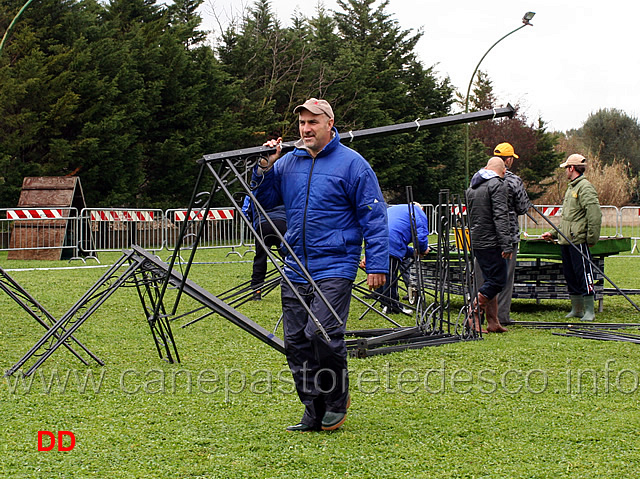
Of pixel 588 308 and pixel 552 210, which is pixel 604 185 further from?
pixel 588 308

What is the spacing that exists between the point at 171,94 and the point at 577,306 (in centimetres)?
2437

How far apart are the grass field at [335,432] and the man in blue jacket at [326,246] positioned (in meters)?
0.31

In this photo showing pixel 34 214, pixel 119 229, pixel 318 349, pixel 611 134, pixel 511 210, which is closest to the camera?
pixel 318 349

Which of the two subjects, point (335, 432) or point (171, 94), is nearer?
point (335, 432)

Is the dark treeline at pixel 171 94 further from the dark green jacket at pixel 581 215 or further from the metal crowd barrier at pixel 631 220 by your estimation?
the dark green jacket at pixel 581 215

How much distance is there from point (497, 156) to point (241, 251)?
1391 cm

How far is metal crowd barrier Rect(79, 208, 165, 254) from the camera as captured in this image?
65.3 ft

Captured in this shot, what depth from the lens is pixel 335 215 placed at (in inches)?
190

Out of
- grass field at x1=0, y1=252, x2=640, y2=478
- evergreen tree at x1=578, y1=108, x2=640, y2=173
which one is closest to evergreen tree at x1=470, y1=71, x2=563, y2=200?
evergreen tree at x1=578, y1=108, x2=640, y2=173

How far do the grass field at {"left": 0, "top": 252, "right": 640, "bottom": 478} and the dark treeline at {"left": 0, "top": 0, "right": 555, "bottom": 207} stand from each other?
19604 mm

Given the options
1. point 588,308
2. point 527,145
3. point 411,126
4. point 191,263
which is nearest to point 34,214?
point 588,308

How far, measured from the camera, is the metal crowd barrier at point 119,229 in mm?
19891

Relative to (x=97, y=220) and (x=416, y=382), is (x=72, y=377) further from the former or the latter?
(x=97, y=220)

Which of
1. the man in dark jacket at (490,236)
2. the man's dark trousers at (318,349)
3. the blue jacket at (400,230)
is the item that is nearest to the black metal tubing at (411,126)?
the man's dark trousers at (318,349)
